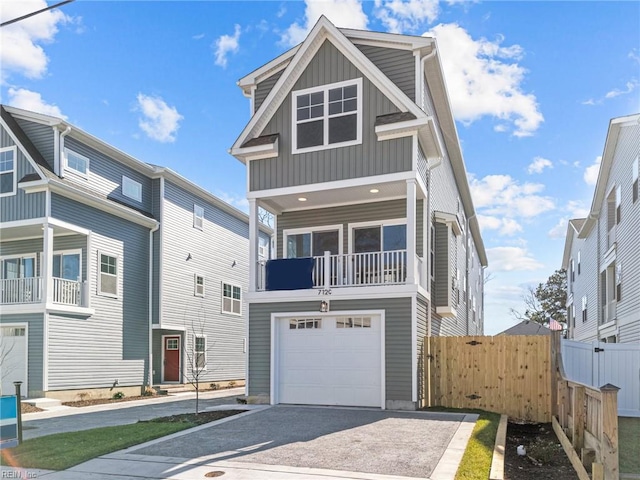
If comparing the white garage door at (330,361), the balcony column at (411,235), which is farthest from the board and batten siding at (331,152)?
the white garage door at (330,361)

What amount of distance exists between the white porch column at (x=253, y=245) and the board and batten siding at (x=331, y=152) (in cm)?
53

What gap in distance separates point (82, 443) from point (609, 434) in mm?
7806

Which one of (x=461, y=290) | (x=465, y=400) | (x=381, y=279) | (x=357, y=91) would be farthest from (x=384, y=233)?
(x=461, y=290)

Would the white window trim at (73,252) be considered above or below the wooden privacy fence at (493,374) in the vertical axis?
above

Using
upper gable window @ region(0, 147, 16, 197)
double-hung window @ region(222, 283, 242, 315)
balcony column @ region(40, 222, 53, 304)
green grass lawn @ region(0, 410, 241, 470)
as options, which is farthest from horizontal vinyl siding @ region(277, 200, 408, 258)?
double-hung window @ region(222, 283, 242, 315)

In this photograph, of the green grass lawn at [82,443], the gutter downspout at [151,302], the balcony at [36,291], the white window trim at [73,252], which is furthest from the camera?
the gutter downspout at [151,302]

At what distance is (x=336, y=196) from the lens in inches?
596

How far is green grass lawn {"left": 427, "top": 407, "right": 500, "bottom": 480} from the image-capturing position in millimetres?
6961

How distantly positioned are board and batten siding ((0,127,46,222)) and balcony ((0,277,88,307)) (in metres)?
2.01

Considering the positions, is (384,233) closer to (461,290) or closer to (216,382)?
(461,290)

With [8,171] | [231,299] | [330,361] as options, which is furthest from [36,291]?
[231,299]

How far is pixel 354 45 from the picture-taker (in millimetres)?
14438

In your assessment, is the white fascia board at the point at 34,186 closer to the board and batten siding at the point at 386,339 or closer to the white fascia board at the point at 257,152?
the white fascia board at the point at 257,152

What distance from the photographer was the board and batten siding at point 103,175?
18188 mm
